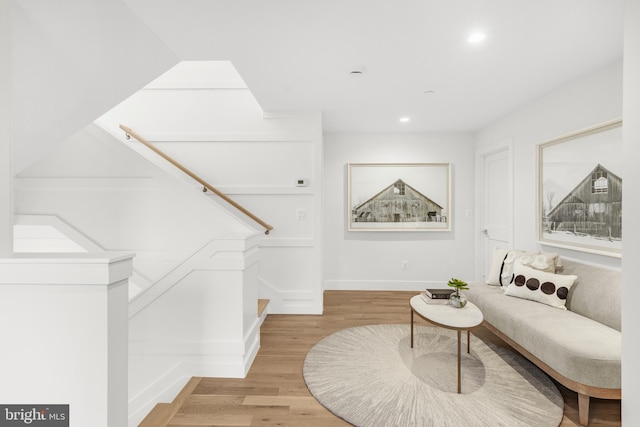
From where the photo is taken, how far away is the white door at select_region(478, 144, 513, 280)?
3.72 m

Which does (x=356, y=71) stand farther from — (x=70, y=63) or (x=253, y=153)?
(x=70, y=63)

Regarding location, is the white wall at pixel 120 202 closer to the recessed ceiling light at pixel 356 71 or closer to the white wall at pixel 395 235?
the recessed ceiling light at pixel 356 71

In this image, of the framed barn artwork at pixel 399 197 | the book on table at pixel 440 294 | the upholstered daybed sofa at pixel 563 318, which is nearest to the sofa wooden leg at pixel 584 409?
the upholstered daybed sofa at pixel 563 318

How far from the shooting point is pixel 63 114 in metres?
1.90

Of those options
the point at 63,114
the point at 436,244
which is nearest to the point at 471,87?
the point at 436,244

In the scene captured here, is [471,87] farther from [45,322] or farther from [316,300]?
[45,322]

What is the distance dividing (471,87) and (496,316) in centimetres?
213

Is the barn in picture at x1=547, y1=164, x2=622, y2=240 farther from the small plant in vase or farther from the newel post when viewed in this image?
the newel post

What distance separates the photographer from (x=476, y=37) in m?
2.03

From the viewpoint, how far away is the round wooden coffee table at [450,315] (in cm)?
206

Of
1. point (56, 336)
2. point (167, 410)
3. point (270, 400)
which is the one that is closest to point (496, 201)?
point (270, 400)

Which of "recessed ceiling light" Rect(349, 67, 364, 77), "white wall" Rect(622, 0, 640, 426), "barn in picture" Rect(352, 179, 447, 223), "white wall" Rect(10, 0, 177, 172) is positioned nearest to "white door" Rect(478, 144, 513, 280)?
"barn in picture" Rect(352, 179, 447, 223)

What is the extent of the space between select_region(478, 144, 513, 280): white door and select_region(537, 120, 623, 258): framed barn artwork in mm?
516

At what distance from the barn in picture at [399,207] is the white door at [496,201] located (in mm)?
609
